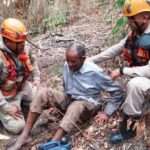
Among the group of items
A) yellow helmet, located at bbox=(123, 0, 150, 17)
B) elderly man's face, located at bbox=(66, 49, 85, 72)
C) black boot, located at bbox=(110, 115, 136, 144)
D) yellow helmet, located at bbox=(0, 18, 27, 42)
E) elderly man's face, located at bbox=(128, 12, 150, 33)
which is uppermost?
yellow helmet, located at bbox=(123, 0, 150, 17)

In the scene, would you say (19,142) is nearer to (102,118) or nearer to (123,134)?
(102,118)

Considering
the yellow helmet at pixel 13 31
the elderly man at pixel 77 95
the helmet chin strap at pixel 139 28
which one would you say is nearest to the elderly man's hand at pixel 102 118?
the elderly man at pixel 77 95

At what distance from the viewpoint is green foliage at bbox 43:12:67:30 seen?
29.6ft

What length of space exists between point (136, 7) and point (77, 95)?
1.13m

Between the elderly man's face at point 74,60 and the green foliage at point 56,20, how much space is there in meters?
3.64

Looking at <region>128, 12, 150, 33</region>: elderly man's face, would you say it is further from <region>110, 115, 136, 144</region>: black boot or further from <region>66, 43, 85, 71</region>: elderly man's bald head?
<region>110, 115, 136, 144</region>: black boot

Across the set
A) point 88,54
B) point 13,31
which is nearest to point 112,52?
point 13,31

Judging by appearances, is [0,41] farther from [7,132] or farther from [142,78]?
[142,78]

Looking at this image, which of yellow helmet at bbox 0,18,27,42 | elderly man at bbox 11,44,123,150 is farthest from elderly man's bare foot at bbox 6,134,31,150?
yellow helmet at bbox 0,18,27,42

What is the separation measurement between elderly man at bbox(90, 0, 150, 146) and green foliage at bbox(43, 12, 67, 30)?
383cm

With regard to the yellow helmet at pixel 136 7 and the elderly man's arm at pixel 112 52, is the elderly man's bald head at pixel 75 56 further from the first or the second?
the yellow helmet at pixel 136 7

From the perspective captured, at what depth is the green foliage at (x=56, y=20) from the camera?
9.01m

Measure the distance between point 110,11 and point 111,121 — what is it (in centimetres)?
260

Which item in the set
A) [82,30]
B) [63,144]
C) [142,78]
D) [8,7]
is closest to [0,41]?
[63,144]
